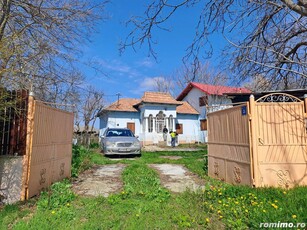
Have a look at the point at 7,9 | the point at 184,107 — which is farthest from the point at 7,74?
the point at 184,107

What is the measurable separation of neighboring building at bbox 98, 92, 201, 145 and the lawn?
19.1m

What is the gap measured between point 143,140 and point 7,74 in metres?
20.6

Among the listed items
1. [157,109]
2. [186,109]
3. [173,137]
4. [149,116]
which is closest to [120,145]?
[173,137]

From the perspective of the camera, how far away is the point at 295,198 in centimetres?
435

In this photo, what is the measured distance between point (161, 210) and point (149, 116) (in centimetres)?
2040

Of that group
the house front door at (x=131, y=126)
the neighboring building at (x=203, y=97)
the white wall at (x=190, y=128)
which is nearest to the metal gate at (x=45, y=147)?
the house front door at (x=131, y=126)

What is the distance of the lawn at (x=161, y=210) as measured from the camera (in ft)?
11.6

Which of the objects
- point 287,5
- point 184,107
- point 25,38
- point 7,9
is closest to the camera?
point 287,5

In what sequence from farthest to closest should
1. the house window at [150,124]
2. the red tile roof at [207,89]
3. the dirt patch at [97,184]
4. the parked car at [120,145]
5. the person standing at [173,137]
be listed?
the house window at [150,124] < the red tile roof at [207,89] < the person standing at [173,137] < the parked car at [120,145] < the dirt patch at [97,184]

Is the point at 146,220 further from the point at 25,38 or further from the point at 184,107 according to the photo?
the point at 184,107

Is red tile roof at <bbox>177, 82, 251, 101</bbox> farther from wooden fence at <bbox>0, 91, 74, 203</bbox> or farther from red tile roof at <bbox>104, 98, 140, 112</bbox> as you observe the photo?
wooden fence at <bbox>0, 91, 74, 203</bbox>

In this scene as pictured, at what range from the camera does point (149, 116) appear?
→ 24406 mm

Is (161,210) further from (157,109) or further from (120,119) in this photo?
(120,119)

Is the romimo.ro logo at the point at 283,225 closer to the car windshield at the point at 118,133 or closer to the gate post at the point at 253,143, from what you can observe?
the gate post at the point at 253,143
